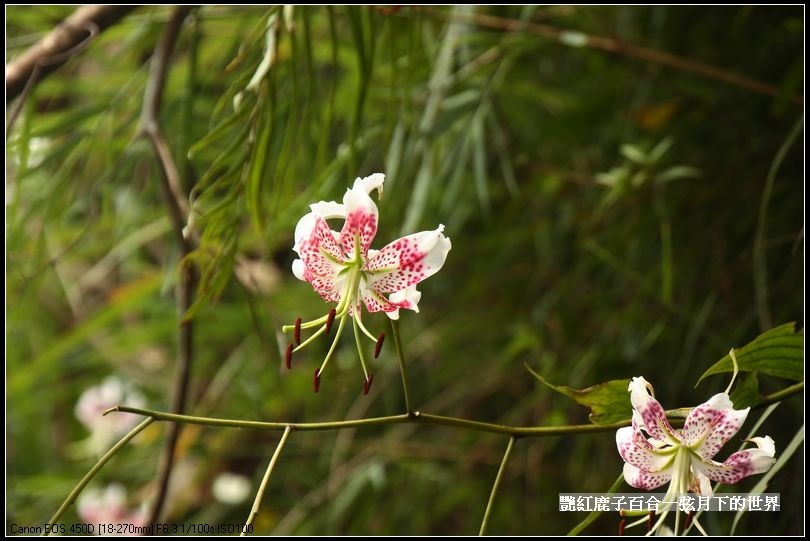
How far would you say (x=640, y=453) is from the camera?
0.36 metres

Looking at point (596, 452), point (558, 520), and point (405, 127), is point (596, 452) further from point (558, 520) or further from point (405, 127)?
point (405, 127)

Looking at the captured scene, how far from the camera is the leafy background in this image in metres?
0.65

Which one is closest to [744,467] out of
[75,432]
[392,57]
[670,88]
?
[392,57]

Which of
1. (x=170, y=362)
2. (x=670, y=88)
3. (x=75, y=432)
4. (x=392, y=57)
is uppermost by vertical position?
(x=392, y=57)

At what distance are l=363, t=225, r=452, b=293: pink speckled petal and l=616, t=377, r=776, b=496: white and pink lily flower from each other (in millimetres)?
91

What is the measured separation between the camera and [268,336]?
1.00 metres

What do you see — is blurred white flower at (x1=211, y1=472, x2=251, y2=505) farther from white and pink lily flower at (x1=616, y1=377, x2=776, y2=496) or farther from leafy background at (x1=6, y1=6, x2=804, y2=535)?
white and pink lily flower at (x1=616, y1=377, x2=776, y2=496)

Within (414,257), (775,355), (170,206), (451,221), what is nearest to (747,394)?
(775,355)

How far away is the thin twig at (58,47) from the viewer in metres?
0.55

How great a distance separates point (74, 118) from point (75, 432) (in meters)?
0.88

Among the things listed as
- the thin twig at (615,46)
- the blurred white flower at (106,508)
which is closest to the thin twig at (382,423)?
the thin twig at (615,46)

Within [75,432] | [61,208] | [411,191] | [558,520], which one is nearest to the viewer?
[61,208]

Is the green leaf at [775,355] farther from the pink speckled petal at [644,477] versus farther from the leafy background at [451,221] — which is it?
the leafy background at [451,221]

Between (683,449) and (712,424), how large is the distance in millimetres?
23
